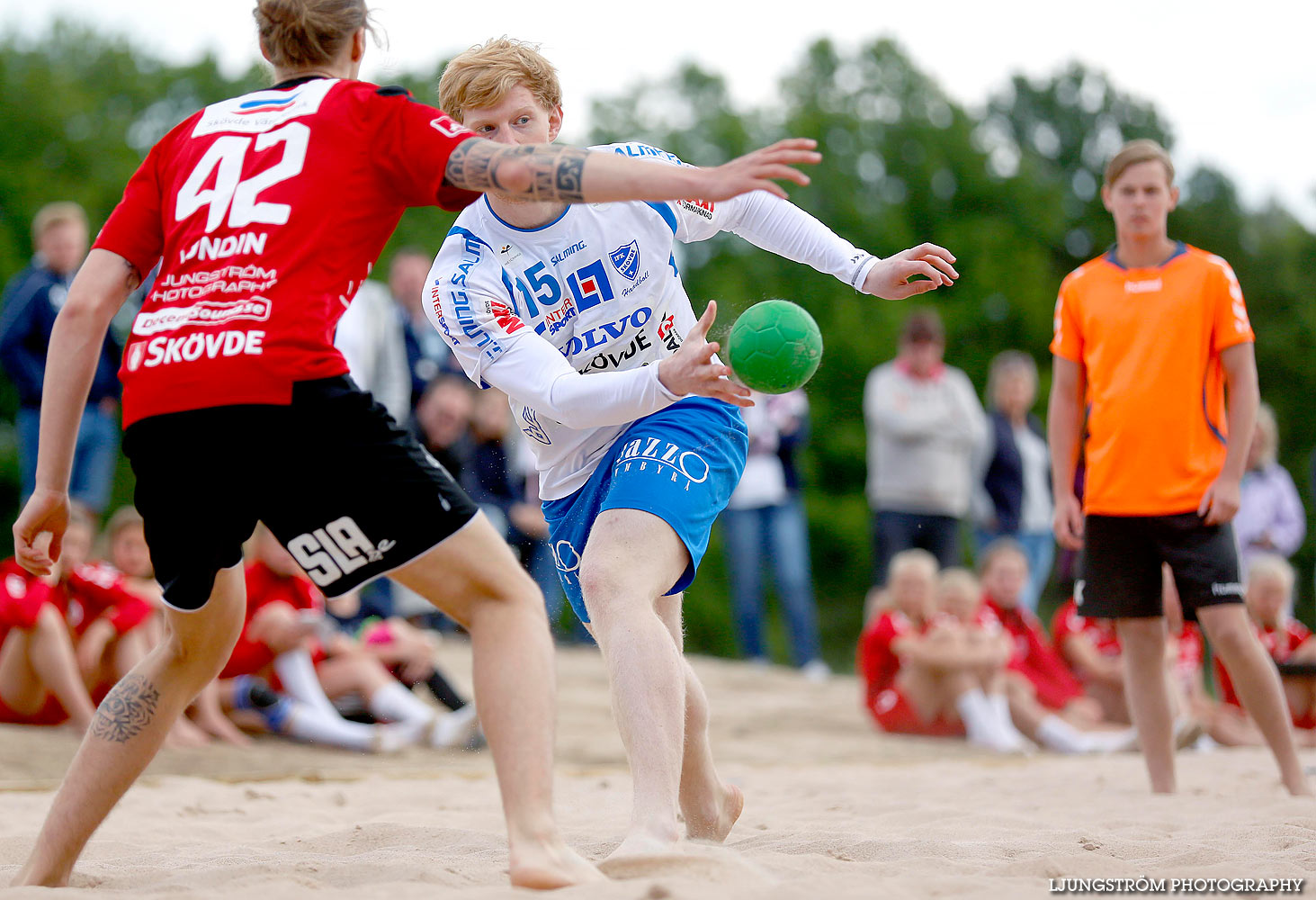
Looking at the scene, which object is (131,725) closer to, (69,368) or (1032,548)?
(69,368)

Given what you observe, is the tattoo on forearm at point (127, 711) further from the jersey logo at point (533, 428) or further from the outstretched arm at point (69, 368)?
the jersey logo at point (533, 428)

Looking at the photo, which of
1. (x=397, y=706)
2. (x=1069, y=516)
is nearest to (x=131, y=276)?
(x=1069, y=516)

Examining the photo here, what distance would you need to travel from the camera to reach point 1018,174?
106 ft

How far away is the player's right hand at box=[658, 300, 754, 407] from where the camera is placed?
2980 mm

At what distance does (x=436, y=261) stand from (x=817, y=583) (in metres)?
26.6

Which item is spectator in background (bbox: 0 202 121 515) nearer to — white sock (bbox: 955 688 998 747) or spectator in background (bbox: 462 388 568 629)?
spectator in background (bbox: 462 388 568 629)

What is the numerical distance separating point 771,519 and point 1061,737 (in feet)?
10.5

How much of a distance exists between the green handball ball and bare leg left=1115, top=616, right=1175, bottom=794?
8.26ft

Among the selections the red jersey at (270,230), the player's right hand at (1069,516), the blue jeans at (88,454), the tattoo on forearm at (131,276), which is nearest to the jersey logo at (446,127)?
the red jersey at (270,230)

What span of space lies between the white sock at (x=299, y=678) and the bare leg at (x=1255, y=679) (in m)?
4.88

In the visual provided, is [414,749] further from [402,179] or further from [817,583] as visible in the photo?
[817,583]

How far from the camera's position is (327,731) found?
7.23 metres

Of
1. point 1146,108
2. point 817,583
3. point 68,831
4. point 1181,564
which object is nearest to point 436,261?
point 68,831

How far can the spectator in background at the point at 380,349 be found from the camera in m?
8.27
